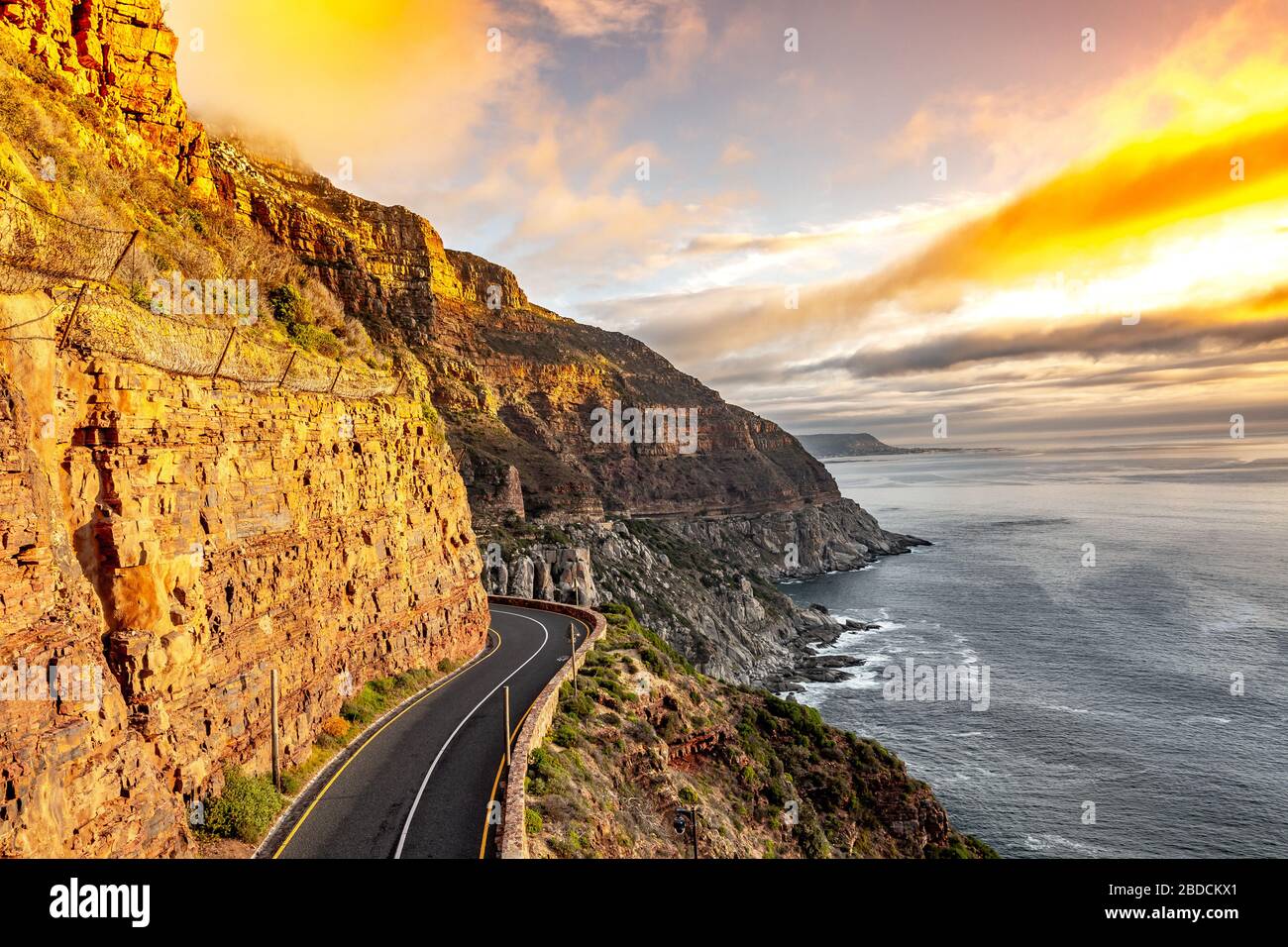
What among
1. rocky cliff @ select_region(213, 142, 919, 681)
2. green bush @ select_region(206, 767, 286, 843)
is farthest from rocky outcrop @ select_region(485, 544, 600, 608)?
green bush @ select_region(206, 767, 286, 843)

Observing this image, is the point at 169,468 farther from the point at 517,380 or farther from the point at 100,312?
the point at 517,380

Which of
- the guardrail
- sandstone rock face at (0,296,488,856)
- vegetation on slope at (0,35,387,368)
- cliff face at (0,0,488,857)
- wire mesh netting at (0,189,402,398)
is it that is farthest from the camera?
the guardrail

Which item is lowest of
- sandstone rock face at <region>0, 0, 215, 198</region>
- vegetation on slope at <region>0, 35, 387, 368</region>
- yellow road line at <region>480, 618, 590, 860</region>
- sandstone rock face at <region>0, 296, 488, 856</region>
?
yellow road line at <region>480, 618, 590, 860</region>

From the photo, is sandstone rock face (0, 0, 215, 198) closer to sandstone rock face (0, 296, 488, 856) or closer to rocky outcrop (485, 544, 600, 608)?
sandstone rock face (0, 296, 488, 856)

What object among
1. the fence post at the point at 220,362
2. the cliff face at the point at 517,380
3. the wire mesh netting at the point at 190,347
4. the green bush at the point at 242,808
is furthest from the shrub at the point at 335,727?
the cliff face at the point at 517,380

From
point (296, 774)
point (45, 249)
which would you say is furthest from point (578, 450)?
point (45, 249)

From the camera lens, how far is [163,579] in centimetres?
1505

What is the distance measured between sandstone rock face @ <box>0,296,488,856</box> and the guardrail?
6.35 metres

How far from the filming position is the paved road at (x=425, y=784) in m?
17.1

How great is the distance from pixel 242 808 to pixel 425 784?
510cm

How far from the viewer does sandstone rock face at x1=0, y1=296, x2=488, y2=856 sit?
10.9m
